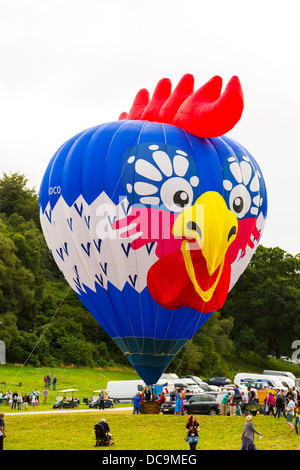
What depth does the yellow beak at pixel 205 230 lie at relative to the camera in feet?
70.3

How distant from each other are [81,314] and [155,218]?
3286 centimetres

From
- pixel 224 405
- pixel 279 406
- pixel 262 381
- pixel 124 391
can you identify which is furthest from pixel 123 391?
pixel 279 406

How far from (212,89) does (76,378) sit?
26231 mm

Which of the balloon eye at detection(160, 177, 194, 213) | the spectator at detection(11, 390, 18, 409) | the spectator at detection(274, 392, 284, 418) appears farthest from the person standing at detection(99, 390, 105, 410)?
the balloon eye at detection(160, 177, 194, 213)

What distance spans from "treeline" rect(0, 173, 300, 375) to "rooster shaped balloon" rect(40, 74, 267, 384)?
54.5 ft

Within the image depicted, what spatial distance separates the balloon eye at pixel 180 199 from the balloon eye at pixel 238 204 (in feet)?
6.13

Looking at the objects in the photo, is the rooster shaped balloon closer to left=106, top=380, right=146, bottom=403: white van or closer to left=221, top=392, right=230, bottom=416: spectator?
left=221, top=392, right=230, bottom=416: spectator

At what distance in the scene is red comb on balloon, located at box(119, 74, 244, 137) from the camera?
22.4 meters

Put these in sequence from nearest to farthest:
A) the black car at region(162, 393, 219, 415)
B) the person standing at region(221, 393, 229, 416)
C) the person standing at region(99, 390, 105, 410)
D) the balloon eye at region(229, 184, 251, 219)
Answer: the balloon eye at region(229, 184, 251, 219) → the person standing at region(221, 393, 229, 416) → the black car at region(162, 393, 219, 415) → the person standing at region(99, 390, 105, 410)

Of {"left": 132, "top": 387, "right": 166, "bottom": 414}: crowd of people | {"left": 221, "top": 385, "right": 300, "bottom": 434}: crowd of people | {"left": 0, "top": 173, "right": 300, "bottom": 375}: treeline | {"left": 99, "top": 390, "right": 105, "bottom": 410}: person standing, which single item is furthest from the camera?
{"left": 0, "top": 173, "right": 300, "bottom": 375}: treeline

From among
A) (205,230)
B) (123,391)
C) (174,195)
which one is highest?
(174,195)

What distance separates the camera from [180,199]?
848 inches

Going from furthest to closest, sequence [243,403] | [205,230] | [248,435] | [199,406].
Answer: [243,403], [199,406], [205,230], [248,435]

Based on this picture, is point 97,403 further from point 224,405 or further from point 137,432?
point 137,432
